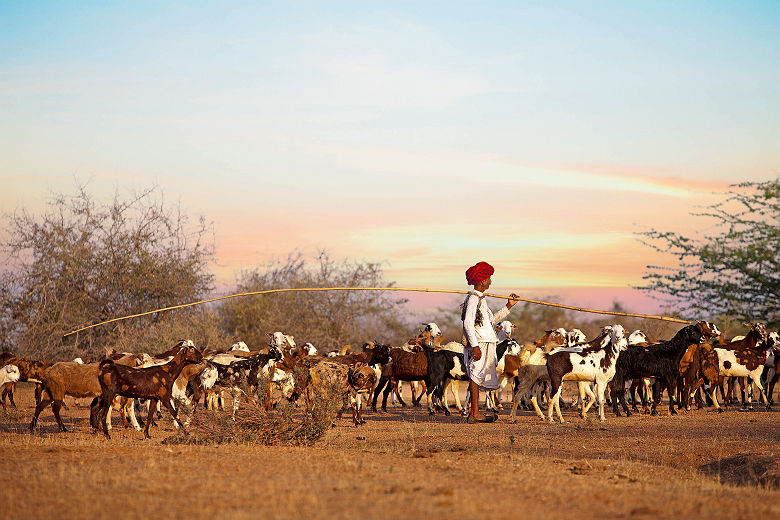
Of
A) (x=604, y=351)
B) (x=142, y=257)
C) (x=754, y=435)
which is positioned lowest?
(x=754, y=435)

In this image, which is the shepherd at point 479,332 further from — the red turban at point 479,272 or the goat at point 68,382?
the goat at point 68,382

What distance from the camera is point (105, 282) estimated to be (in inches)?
1243

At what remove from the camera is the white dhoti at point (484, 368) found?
49.7 feet

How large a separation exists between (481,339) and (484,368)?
1.71ft

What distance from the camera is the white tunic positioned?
14977mm

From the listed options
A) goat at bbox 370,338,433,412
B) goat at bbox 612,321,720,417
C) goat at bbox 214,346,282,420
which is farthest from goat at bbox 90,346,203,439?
goat at bbox 612,321,720,417

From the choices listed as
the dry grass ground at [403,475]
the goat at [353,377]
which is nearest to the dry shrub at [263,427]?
the dry grass ground at [403,475]

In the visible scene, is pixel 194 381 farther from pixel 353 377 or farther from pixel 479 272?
pixel 479 272

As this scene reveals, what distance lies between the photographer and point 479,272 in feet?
49.1

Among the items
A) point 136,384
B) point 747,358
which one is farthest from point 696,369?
point 136,384

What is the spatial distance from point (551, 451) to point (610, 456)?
80 cm

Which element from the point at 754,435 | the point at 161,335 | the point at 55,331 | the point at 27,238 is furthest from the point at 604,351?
the point at 27,238

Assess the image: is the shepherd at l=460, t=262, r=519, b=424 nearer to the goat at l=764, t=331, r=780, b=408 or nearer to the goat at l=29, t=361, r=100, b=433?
the goat at l=29, t=361, r=100, b=433

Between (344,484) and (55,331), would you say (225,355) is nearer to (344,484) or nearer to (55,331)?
(344,484)
